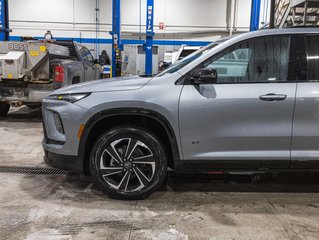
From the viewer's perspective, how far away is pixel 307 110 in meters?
3.43

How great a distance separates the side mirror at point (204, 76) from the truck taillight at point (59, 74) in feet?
15.3

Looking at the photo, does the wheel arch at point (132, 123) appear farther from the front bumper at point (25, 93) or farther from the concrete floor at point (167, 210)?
the front bumper at point (25, 93)

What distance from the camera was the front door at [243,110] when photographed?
11.3 ft

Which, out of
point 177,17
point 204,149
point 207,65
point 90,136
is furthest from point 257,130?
point 177,17

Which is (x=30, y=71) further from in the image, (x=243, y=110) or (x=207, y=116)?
(x=243, y=110)

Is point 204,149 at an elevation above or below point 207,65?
below

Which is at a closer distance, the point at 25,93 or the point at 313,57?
the point at 313,57

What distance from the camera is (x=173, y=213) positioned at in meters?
3.46

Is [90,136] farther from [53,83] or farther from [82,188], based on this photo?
[53,83]

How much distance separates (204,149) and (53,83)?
4.91 m

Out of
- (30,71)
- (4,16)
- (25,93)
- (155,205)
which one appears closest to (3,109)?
(25,93)

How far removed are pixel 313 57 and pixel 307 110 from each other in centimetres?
55

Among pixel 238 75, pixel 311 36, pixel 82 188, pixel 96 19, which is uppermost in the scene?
pixel 96 19

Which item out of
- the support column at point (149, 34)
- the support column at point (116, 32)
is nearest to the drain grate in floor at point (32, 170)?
the support column at point (116, 32)
